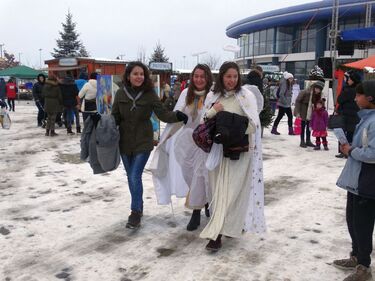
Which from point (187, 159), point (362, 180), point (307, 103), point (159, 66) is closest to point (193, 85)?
point (187, 159)

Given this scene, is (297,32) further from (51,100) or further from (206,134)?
(206,134)

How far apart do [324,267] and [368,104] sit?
4.47ft

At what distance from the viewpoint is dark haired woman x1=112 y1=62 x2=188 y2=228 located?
13.5ft

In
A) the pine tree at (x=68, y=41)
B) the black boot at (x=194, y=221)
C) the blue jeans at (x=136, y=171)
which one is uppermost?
the pine tree at (x=68, y=41)

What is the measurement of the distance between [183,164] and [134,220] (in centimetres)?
76

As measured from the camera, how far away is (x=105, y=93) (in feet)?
32.4

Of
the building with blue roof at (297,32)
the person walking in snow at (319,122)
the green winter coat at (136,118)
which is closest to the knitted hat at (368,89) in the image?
the green winter coat at (136,118)

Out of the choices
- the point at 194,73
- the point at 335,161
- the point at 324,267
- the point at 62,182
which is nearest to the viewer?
the point at 324,267

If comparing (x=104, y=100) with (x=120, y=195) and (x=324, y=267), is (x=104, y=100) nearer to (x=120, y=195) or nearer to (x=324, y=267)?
(x=120, y=195)

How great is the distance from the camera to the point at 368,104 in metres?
2.96

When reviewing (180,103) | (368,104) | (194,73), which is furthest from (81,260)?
(368,104)

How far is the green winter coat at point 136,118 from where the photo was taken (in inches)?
162

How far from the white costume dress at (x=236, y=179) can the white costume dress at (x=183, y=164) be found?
1.22 feet

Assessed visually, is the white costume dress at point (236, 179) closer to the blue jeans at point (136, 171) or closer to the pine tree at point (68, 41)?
the blue jeans at point (136, 171)
